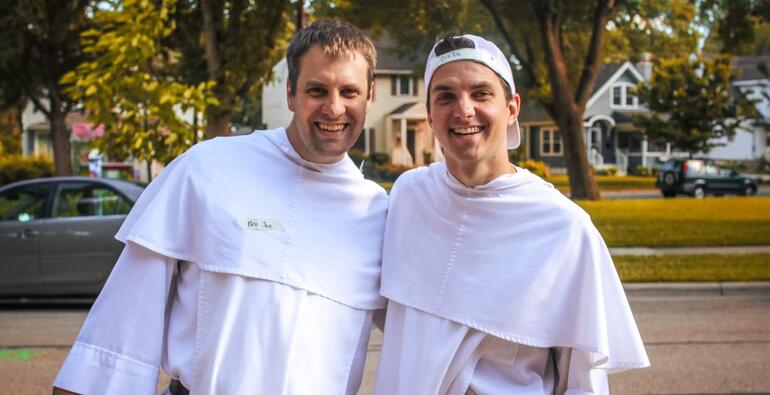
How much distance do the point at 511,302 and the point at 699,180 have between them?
34.8m

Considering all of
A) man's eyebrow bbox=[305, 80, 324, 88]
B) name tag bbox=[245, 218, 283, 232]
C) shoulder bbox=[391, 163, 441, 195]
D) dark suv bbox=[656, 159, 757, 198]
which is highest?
man's eyebrow bbox=[305, 80, 324, 88]

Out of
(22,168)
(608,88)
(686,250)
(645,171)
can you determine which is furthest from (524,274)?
(608,88)

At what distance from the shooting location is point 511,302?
2609 millimetres

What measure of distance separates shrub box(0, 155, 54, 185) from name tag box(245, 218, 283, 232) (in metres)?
35.3

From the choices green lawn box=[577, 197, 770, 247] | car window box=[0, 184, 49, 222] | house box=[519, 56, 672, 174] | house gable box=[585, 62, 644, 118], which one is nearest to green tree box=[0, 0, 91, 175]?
car window box=[0, 184, 49, 222]

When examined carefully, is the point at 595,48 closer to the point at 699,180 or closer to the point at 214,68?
the point at 214,68

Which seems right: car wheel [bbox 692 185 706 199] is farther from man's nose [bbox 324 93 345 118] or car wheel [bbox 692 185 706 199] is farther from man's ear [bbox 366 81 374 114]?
man's nose [bbox 324 93 345 118]

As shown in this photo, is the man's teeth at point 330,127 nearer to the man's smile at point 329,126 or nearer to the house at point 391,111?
the man's smile at point 329,126

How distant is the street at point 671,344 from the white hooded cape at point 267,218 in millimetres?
4023

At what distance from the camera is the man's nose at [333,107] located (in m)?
2.79

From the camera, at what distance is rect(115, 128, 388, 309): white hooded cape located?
2660mm

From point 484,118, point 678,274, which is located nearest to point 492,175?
point 484,118

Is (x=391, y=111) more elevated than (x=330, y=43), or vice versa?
(x=391, y=111)

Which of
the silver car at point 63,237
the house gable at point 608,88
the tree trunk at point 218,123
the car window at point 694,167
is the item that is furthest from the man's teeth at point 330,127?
the house gable at point 608,88
